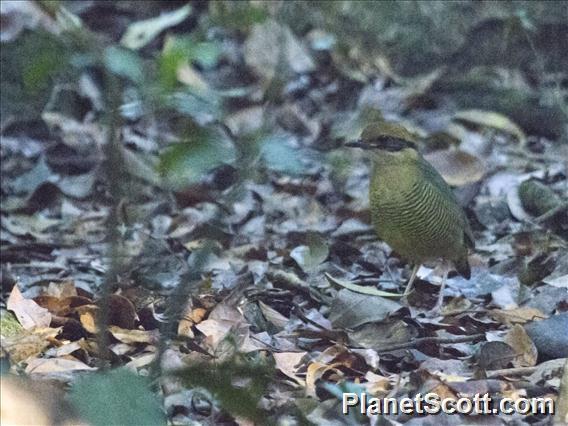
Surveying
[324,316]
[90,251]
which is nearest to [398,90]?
[90,251]

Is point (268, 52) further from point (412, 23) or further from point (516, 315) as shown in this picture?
point (516, 315)

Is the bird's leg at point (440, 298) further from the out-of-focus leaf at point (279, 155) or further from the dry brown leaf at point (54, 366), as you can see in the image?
the out-of-focus leaf at point (279, 155)

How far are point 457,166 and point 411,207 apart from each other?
4.78ft

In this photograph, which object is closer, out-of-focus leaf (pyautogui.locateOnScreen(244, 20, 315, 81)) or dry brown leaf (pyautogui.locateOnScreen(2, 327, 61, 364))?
dry brown leaf (pyautogui.locateOnScreen(2, 327, 61, 364))

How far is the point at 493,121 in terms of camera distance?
7398mm

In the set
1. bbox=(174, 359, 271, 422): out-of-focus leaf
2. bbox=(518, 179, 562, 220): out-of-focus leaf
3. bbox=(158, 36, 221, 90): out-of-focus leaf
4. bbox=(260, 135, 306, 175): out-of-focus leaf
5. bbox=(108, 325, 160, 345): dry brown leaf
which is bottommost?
bbox=(518, 179, 562, 220): out-of-focus leaf

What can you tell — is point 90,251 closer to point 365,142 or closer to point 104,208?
point 104,208

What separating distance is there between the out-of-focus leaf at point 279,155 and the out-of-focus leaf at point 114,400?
1.89 ft

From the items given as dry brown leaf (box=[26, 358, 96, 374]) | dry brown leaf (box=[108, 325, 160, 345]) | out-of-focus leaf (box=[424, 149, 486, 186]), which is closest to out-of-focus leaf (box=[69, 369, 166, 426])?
dry brown leaf (box=[26, 358, 96, 374])

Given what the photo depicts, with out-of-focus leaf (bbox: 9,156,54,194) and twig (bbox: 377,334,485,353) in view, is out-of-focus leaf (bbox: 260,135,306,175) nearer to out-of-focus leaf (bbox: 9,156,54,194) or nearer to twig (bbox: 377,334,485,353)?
twig (bbox: 377,334,485,353)

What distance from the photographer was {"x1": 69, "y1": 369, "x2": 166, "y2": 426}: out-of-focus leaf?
190 cm

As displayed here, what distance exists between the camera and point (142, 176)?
21.5ft

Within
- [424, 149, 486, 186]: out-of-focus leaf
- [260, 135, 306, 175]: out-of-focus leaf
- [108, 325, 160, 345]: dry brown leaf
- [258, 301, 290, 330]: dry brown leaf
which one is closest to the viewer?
[260, 135, 306, 175]: out-of-focus leaf

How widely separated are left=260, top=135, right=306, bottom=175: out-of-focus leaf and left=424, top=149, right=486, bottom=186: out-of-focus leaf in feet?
13.6
